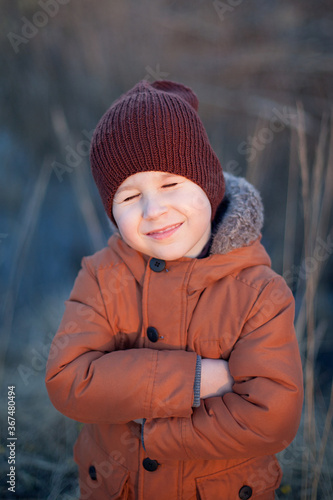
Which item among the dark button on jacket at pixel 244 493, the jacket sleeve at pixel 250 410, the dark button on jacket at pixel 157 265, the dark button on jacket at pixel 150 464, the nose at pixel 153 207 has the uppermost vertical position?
the nose at pixel 153 207

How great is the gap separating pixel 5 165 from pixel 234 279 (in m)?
2.21

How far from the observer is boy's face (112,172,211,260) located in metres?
1.31

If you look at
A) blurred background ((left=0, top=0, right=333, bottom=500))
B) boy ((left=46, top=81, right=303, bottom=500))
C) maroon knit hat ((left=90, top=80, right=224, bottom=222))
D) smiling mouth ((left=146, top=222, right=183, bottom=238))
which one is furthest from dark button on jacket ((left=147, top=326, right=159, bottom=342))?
blurred background ((left=0, top=0, right=333, bottom=500))

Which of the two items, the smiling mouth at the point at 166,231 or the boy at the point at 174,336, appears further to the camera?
the smiling mouth at the point at 166,231

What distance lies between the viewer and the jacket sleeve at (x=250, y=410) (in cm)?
119

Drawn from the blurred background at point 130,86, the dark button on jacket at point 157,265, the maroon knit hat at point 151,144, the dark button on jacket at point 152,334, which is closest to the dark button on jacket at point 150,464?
the dark button on jacket at point 152,334

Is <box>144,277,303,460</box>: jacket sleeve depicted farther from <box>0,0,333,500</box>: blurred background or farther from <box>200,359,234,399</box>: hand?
<box>0,0,333,500</box>: blurred background

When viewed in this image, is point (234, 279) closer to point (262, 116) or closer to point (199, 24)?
point (262, 116)

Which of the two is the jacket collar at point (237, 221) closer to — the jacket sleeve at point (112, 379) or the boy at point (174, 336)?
the boy at point (174, 336)

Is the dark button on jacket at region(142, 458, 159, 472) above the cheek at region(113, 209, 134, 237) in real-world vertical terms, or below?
below

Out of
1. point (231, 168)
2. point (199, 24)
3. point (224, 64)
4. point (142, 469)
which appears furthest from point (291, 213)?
point (142, 469)

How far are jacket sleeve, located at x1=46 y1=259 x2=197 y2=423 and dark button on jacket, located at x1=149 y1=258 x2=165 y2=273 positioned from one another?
266 millimetres

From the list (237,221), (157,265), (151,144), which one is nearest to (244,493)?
(157,265)

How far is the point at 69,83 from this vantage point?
280 cm
